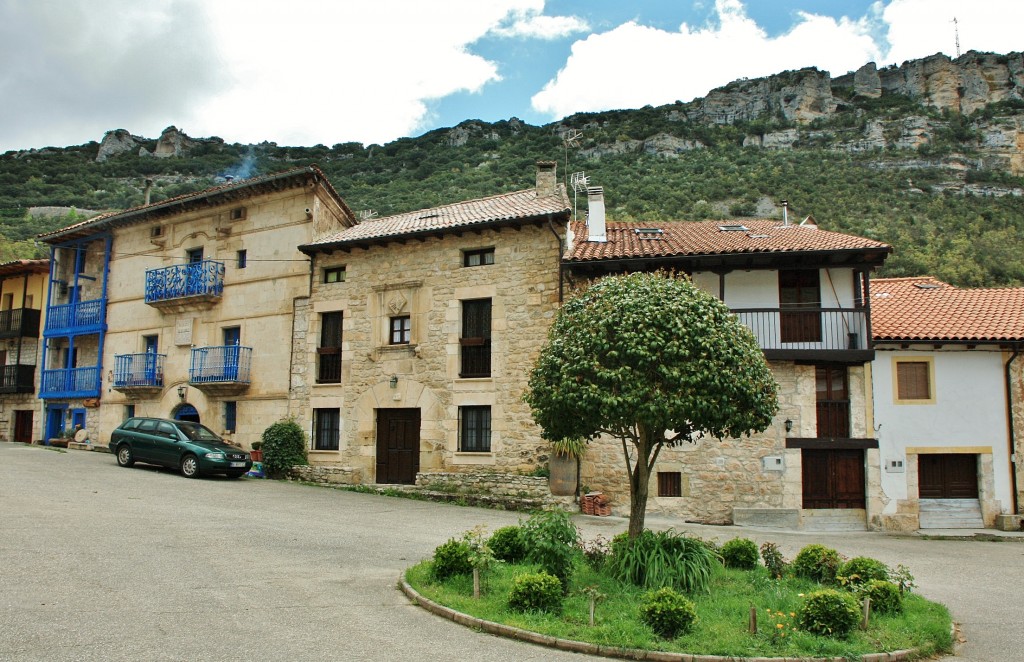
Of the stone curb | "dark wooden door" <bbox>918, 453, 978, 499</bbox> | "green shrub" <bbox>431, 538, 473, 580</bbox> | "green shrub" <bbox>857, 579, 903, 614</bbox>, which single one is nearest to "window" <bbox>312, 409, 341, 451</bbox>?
"green shrub" <bbox>431, 538, 473, 580</bbox>

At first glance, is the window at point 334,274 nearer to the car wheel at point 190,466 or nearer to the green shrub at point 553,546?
the car wheel at point 190,466

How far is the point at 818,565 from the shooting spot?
916cm

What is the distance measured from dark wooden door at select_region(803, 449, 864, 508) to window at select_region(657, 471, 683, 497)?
10.5 feet

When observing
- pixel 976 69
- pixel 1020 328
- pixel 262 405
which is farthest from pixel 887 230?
pixel 976 69

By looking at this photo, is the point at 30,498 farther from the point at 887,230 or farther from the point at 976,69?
the point at 976,69

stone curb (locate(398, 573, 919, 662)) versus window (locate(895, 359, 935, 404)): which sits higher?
window (locate(895, 359, 935, 404))

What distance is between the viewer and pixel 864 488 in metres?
17.4

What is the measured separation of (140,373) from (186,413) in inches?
86.3

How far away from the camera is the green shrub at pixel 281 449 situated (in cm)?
2033

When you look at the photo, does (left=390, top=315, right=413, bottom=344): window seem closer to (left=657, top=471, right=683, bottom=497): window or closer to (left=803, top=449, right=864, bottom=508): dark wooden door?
(left=657, top=471, right=683, bottom=497): window

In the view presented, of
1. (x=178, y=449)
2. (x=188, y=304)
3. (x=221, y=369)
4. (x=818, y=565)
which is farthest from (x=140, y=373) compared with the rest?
(x=818, y=565)

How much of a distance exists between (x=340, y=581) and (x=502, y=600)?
7.55 ft

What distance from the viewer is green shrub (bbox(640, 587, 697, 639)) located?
7121mm

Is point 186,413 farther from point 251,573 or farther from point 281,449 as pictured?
point 251,573
